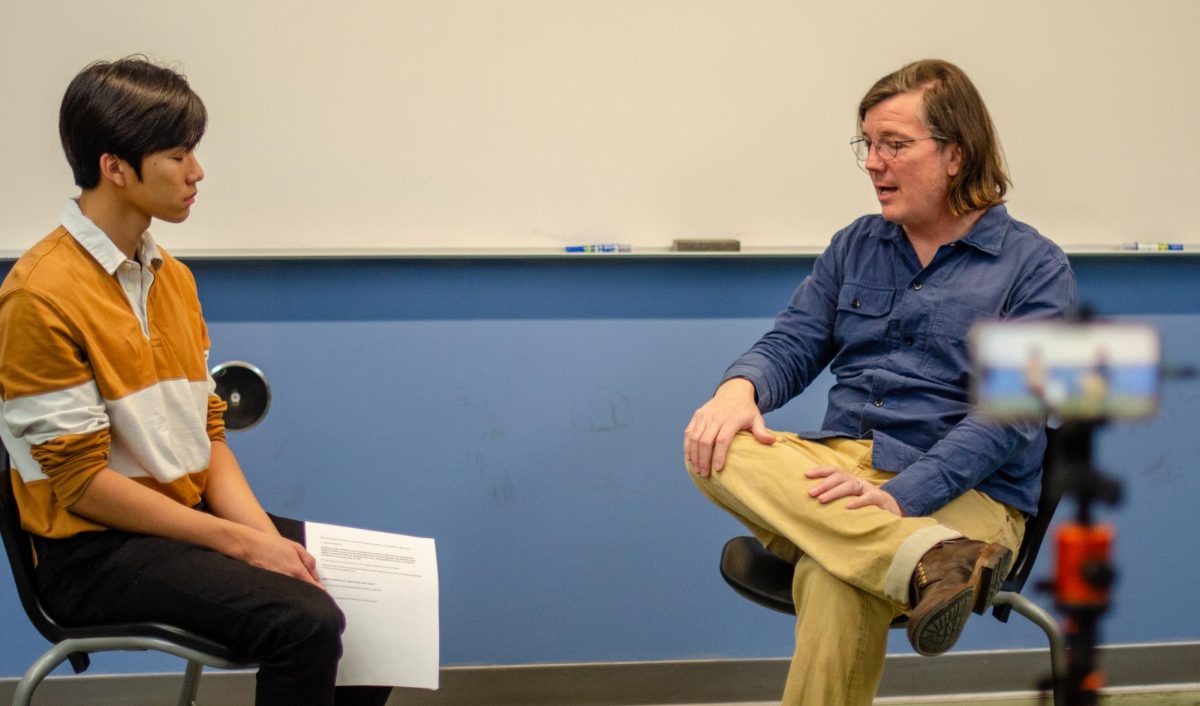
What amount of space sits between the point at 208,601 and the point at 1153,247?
209cm

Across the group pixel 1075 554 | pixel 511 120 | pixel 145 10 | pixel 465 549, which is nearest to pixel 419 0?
pixel 511 120

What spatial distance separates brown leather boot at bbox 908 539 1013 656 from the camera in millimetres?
1371

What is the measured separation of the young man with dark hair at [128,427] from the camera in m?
1.48

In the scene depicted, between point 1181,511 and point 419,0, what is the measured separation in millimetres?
2073

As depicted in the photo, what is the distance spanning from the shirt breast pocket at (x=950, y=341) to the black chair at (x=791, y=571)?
21 centimetres

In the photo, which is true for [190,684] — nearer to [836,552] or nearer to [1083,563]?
[836,552]

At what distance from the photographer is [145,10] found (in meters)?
2.18

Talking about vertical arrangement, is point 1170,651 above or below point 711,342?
below

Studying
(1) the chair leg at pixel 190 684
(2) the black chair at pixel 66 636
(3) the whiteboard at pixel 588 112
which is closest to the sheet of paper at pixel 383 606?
(2) the black chair at pixel 66 636

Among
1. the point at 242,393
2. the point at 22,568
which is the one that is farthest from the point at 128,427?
the point at 242,393

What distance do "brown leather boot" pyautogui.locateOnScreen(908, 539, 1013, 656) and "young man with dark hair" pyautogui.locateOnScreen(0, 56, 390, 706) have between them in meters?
0.79

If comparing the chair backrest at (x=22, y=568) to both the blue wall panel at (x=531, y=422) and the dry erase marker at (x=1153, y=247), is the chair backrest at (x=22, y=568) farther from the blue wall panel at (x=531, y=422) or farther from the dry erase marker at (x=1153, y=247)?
the dry erase marker at (x=1153, y=247)

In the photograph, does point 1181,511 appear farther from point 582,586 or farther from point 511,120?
point 511,120

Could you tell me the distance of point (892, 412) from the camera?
181cm
